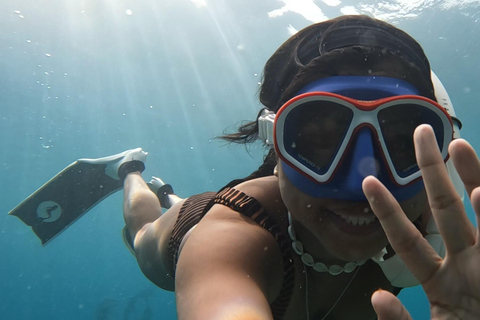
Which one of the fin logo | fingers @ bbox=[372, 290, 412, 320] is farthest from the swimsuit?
the fin logo

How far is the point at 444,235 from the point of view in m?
1.09

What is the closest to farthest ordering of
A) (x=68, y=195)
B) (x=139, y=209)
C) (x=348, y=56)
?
(x=348, y=56), (x=139, y=209), (x=68, y=195)

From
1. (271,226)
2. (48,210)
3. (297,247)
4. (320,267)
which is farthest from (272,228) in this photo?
(48,210)

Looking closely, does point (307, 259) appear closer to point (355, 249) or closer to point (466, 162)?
point (355, 249)

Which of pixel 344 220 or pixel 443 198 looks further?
pixel 344 220

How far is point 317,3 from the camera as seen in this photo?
1504 centimetres

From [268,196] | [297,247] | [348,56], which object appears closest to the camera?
[348,56]

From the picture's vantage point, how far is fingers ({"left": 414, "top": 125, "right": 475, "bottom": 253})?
107 centimetres

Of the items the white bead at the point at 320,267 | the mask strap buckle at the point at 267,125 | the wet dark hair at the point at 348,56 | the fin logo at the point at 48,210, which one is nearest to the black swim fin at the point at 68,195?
the fin logo at the point at 48,210

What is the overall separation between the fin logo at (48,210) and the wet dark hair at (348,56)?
7.58 metres

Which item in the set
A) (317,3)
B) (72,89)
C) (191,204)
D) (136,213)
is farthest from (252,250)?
(72,89)

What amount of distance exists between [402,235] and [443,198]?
0.62ft

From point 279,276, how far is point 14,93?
25.7 meters

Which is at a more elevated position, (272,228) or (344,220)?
(344,220)
